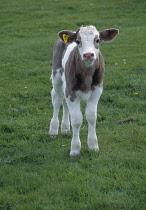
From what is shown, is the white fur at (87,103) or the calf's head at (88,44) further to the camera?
the white fur at (87,103)

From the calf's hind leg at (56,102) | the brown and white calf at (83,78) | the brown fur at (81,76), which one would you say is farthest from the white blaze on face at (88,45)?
the calf's hind leg at (56,102)

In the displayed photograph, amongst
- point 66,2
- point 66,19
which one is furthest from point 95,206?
point 66,2

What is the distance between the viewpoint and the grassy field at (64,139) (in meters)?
6.02

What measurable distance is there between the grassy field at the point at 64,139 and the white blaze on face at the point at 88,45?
5.81ft

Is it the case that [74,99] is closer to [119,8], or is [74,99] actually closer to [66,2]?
[119,8]

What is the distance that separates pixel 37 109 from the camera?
10633mm

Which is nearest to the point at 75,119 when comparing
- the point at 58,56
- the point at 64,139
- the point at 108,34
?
the point at 64,139

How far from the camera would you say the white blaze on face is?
6690 millimetres

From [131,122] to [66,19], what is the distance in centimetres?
1512

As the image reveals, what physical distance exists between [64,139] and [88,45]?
248 cm

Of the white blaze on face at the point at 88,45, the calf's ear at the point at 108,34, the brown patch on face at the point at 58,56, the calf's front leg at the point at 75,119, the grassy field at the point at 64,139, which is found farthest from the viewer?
the brown patch on face at the point at 58,56

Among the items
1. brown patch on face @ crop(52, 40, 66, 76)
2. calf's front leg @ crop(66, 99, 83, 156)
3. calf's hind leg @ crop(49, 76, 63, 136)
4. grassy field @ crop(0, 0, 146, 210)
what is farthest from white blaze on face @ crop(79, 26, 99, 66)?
calf's hind leg @ crop(49, 76, 63, 136)

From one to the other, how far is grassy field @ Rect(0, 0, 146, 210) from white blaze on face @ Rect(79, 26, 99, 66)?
1771mm

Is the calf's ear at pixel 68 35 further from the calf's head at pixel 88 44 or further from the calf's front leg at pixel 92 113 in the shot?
the calf's front leg at pixel 92 113
